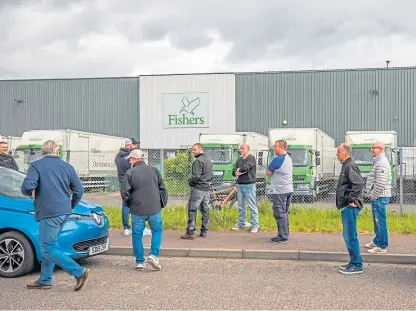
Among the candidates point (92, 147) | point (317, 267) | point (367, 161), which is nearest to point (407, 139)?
point (367, 161)

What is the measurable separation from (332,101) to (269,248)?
25823mm

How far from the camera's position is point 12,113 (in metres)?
37.8

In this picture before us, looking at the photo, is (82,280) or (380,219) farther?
(380,219)

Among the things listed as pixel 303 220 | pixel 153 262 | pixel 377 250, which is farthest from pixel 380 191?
pixel 153 262

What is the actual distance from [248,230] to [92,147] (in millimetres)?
16949

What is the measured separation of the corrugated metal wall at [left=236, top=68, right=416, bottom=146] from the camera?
32.2 meters

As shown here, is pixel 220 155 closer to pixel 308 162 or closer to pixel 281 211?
pixel 308 162

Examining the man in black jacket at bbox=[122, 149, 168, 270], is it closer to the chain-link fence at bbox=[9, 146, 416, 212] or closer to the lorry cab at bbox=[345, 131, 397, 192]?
the chain-link fence at bbox=[9, 146, 416, 212]

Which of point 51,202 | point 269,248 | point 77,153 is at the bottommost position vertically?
point 269,248

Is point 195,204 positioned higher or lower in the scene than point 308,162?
lower

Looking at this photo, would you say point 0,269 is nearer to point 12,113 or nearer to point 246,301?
point 246,301

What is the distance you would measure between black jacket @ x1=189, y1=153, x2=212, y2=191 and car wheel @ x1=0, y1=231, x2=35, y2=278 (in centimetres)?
323

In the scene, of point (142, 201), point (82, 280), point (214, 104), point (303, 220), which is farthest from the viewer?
point (214, 104)

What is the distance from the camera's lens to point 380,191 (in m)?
7.90
